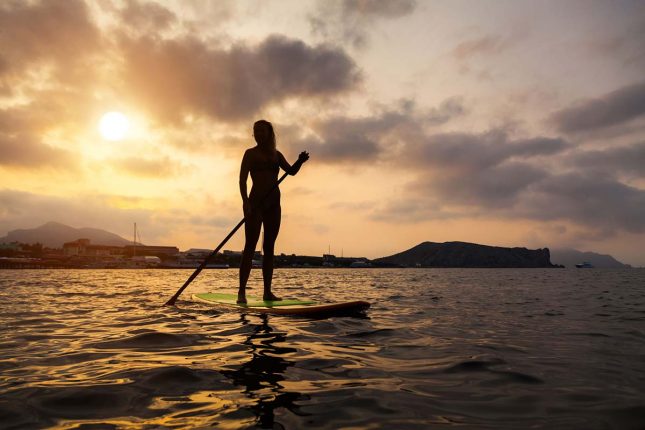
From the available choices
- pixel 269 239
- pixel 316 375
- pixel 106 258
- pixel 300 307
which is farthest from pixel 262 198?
pixel 106 258

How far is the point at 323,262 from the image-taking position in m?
173

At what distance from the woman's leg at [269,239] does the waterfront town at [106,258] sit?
3181 inches

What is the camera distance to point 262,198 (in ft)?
29.7

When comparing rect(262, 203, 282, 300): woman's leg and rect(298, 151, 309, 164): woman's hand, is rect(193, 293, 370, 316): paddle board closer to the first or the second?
rect(262, 203, 282, 300): woman's leg

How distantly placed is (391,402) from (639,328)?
6583 mm

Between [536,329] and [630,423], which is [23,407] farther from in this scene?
[536,329]

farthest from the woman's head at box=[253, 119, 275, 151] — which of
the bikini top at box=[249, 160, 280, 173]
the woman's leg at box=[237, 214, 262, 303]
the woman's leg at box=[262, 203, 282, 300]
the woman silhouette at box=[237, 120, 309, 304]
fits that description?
the woman's leg at box=[237, 214, 262, 303]

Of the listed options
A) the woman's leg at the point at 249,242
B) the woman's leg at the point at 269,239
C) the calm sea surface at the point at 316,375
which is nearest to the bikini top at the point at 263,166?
the woman's leg at the point at 269,239

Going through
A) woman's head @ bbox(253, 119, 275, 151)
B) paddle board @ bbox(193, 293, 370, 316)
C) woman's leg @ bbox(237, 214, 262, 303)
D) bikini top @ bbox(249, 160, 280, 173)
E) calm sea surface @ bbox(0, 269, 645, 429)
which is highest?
woman's head @ bbox(253, 119, 275, 151)

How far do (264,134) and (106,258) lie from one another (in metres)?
125

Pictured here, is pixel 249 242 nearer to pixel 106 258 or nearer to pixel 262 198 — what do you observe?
pixel 262 198

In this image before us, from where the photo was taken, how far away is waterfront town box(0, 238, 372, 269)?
317 feet

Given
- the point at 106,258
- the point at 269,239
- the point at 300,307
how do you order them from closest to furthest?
1. the point at 300,307
2. the point at 269,239
3. the point at 106,258

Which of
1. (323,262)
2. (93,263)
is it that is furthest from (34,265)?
(323,262)
